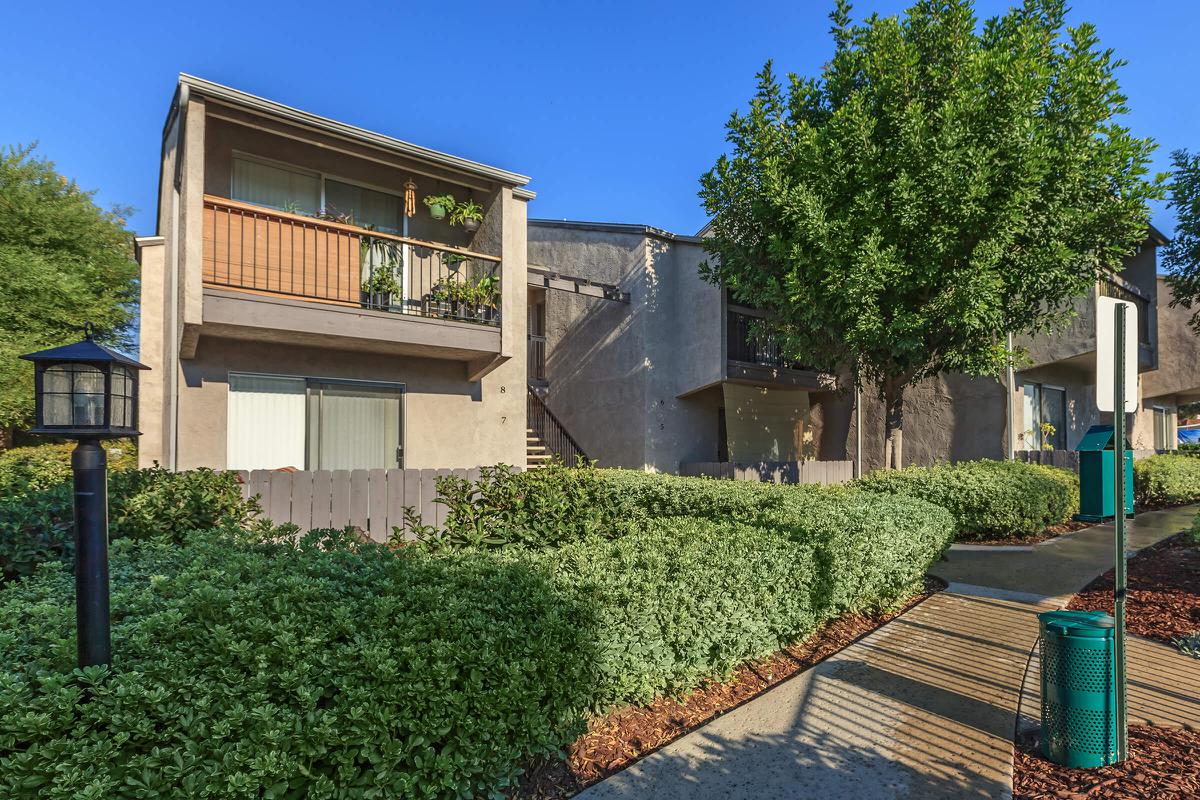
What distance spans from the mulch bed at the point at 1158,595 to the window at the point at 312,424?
365 inches

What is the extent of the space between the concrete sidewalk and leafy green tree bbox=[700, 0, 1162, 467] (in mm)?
5515

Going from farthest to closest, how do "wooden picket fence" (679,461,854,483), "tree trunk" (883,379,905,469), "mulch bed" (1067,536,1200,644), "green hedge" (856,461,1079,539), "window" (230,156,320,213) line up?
"wooden picket fence" (679,461,854,483), "tree trunk" (883,379,905,469), "green hedge" (856,461,1079,539), "window" (230,156,320,213), "mulch bed" (1067,536,1200,644)

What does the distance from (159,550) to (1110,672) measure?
5.82 m

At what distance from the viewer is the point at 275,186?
995cm

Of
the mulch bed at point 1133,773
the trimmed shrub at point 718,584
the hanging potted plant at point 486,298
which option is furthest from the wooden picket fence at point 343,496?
the mulch bed at point 1133,773

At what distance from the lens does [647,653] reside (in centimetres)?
387

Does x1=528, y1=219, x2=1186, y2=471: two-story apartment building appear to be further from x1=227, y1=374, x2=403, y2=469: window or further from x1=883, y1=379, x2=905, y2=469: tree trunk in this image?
x1=227, y1=374, x2=403, y2=469: window

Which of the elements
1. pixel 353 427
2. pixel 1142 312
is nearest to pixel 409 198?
pixel 353 427

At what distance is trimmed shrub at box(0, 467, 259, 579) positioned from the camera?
4.33 m

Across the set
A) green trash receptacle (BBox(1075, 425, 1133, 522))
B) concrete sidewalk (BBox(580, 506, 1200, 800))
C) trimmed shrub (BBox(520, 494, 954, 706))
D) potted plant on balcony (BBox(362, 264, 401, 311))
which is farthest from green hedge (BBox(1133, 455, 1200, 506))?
potted plant on balcony (BBox(362, 264, 401, 311))

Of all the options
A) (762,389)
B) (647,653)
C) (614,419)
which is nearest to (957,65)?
(762,389)

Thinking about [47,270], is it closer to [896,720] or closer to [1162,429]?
[896,720]

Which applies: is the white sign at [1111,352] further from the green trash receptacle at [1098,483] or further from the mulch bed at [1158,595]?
the mulch bed at [1158,595]

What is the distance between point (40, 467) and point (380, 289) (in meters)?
4.92
